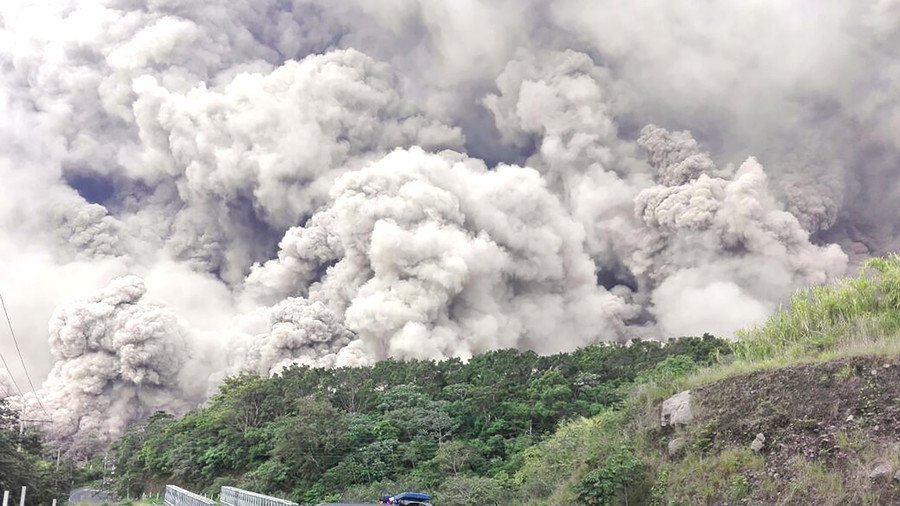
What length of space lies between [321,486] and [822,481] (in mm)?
26271

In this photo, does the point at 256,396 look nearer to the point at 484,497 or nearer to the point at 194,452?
the point at 194,452

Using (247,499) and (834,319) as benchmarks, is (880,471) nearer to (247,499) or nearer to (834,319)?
(834,319)

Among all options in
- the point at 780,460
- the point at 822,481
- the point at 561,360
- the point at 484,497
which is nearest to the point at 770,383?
the point at 780,460

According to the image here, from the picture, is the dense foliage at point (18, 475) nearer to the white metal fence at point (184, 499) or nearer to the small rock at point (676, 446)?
the white metal fence at point (184, 499)

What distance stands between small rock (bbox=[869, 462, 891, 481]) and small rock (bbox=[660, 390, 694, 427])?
3687 mm

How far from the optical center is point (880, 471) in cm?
780

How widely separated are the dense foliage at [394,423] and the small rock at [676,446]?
946 centimetres

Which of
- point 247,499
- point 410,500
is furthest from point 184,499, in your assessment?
point 410,500

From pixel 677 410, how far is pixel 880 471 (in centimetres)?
423

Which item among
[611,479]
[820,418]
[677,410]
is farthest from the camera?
[677,410]

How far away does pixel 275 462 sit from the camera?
32.8m

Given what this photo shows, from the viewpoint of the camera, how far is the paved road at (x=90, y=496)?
52.4 m

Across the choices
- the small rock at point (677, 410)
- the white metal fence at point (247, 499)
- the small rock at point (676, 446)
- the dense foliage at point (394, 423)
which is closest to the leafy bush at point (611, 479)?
the small rock at point (676, 446)

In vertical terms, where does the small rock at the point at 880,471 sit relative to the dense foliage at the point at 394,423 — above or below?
below
